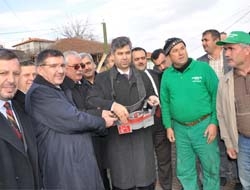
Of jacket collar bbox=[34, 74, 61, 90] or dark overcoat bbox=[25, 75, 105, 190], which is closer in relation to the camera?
dark overcoat bbox=[25, 75, 105, 190]

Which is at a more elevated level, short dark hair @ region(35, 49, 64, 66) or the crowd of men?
short dark hair @ region(35, 49, 64, 66)

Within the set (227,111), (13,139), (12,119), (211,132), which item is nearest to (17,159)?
(13,139)

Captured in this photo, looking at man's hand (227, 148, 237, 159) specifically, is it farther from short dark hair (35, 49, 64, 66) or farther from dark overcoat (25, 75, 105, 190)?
short dark hair (35, 49, 64, 66)

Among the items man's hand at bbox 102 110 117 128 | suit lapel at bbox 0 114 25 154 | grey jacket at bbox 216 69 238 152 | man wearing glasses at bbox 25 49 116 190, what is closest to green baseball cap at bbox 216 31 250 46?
grey jacket at bbox 216 69 238 152

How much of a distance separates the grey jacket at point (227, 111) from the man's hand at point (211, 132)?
0.78ft

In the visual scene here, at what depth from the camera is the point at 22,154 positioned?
2.53m

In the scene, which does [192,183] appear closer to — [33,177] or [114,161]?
[114,161]

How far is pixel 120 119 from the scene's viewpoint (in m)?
3.56

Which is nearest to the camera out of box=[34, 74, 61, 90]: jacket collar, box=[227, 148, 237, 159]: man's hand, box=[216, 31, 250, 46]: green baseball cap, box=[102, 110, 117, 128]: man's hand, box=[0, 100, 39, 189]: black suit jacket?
box=[0, 100, 39, 189]: black suit jacket

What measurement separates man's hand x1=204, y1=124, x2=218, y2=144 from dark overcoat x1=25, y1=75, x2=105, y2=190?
1909 millimetres

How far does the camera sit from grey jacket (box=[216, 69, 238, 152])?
3.92 meters

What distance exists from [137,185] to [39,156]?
1245 mm

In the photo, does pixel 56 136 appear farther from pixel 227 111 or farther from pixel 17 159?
pixel 227 111

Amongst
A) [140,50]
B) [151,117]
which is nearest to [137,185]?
[151,117]
